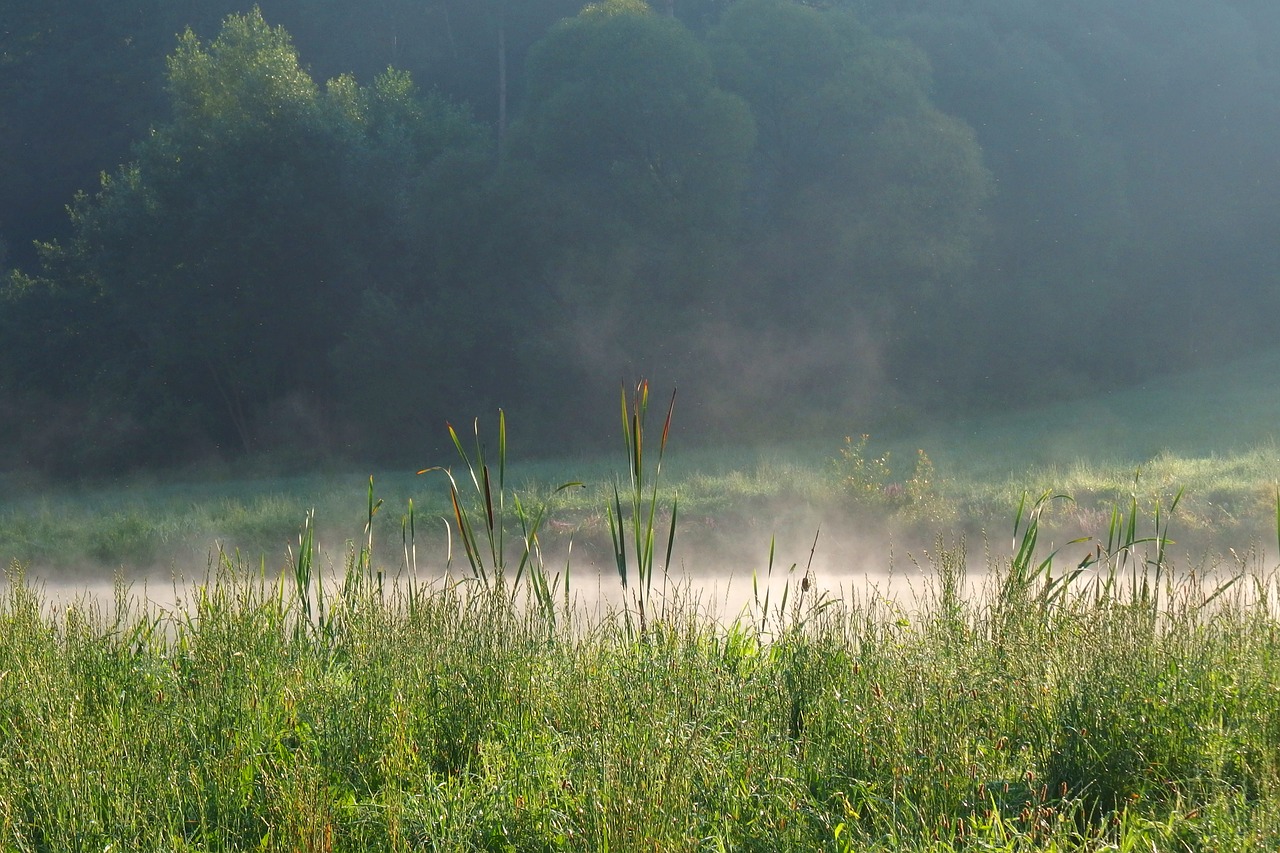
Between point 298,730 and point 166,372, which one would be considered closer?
point 298,730

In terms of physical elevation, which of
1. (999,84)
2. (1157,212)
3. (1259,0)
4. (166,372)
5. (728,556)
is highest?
(1259,0)

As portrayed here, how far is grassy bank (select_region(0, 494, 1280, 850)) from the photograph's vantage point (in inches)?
113

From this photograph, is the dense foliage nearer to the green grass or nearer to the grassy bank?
the green grass

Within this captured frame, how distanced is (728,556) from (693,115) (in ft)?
40.8

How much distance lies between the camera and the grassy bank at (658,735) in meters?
2.88

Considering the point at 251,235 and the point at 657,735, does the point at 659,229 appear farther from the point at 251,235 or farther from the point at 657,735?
the point at 657,735

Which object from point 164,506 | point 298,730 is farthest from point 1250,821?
point 164,506

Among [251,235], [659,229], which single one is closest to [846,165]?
[659,229]

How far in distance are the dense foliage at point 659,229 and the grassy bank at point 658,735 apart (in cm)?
1737

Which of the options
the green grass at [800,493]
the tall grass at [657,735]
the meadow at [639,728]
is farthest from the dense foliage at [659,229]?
the tall grass at [657,735]

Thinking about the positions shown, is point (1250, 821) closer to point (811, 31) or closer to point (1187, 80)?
point (811, 31)

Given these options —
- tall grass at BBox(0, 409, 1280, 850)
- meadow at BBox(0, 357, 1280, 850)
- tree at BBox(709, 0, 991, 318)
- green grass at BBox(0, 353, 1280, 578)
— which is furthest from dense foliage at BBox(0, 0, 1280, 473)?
tall grass at BBox(0, 409, 1280, 850)

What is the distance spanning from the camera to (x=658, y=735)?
3.14m

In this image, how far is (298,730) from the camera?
3652 millimetres
